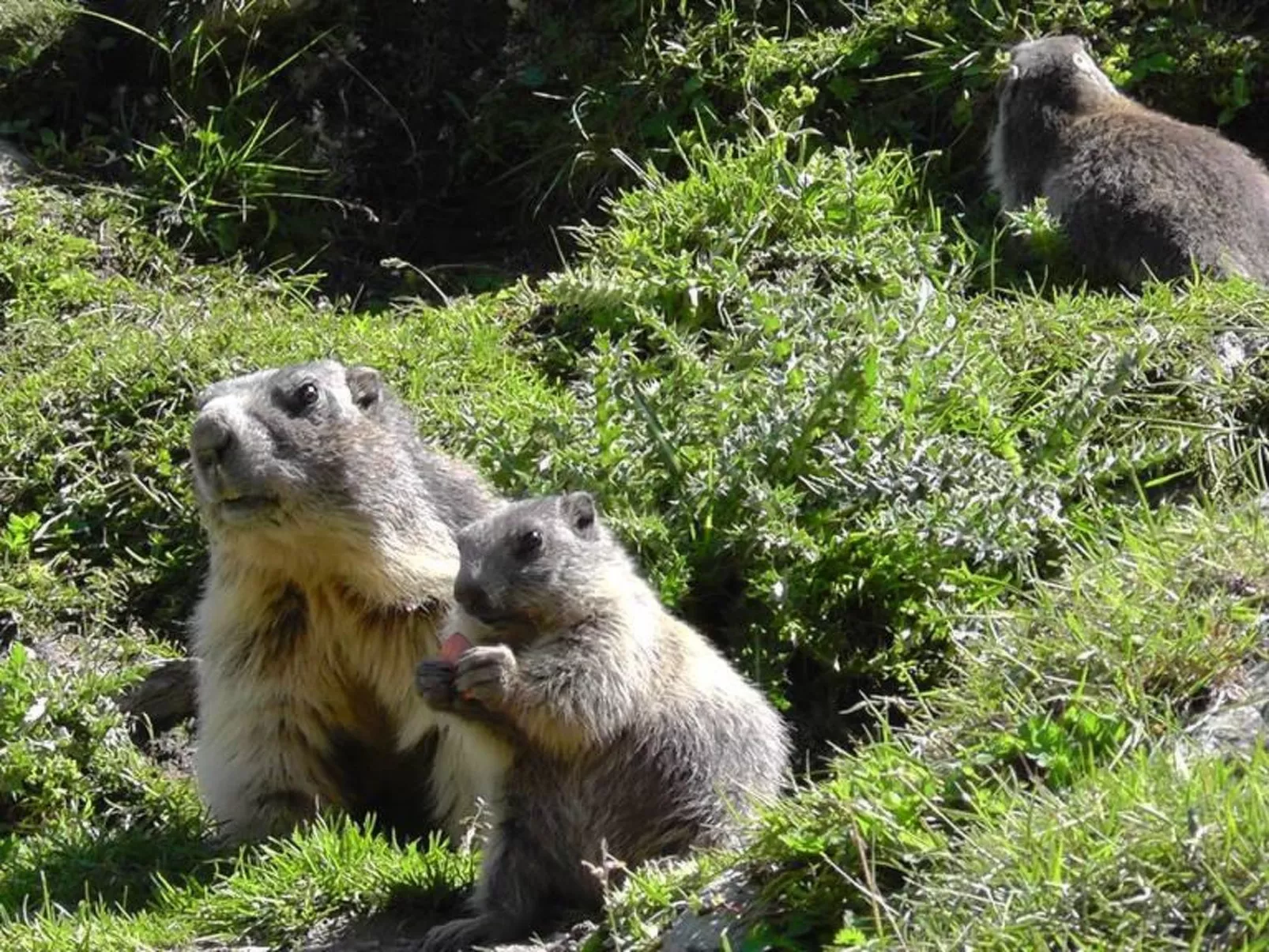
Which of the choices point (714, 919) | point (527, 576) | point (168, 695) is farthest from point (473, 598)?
point (168, 695)

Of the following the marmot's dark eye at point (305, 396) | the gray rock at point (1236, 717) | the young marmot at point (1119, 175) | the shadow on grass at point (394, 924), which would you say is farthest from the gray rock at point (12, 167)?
the gray rock at point (1236, 717)

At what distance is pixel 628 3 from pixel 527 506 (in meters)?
4.42

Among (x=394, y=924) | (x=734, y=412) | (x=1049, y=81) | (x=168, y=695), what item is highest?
(x=1049, y=81)

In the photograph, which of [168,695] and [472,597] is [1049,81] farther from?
[472,597]

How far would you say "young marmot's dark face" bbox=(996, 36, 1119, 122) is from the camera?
9914 mm

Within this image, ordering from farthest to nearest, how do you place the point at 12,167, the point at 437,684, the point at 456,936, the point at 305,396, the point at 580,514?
the point at 12,167, the point at 305,396, the point at 580,514, the point at 437,684, the point at 456,936

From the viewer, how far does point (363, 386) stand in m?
7.38

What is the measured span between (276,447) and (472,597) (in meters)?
0.96

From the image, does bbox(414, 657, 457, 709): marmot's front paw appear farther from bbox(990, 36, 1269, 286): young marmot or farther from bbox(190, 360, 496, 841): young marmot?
bbox(990, 36, 1269, 286): young marmot

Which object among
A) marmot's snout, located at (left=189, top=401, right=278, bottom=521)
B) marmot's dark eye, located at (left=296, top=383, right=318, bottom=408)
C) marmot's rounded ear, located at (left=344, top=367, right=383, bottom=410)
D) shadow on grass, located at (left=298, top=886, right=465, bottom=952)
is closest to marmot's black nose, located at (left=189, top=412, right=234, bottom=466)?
marmot's snout, located at (left=189, top=401, right=278, bottom=521)

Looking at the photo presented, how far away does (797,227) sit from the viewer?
360 inches

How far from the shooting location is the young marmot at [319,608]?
7023 mm

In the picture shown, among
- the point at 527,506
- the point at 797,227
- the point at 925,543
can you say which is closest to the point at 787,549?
the point at 925,543

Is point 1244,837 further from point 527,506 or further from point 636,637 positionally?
point 527,506
